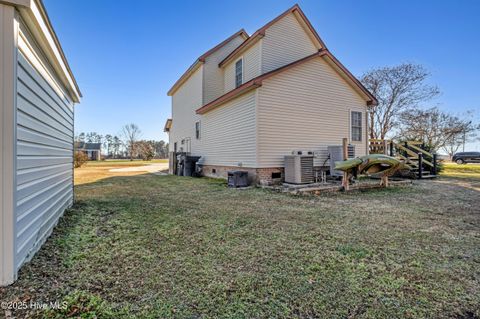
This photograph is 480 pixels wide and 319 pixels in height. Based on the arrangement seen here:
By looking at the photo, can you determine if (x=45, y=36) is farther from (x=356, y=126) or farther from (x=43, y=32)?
(x=356, y=126)

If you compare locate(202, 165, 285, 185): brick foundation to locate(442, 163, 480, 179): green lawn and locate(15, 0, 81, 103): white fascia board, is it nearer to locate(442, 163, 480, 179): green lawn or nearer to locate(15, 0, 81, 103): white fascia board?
locate(15, 0, 81, 103): white fascia board

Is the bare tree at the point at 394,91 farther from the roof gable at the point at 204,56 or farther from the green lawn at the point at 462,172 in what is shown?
the roof gable at the point at 204,56

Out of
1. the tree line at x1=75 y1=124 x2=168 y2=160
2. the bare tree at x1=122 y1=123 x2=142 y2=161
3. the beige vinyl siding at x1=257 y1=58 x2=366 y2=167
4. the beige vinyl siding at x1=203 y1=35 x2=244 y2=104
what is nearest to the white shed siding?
the beige vinyl siding at x1=257 y1=58 x2=366 y2=167

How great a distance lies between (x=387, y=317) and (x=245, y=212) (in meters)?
3.41

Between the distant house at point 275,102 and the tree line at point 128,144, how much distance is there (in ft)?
142

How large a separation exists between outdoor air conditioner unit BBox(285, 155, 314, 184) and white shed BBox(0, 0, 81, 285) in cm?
659

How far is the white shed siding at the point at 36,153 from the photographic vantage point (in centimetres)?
246

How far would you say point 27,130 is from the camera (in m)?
2.71

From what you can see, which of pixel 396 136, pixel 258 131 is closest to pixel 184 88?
pixel 258 131

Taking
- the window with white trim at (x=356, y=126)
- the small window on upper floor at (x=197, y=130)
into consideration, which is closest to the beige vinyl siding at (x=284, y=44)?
the window with white trim at (x=356, y=126)

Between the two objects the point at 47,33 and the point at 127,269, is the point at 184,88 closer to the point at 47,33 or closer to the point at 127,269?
the point at 47,33

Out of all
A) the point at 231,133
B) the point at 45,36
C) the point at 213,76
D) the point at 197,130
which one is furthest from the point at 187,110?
the point at 45,36

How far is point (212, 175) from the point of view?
12406mm

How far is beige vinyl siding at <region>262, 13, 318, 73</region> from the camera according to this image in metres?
10.8
